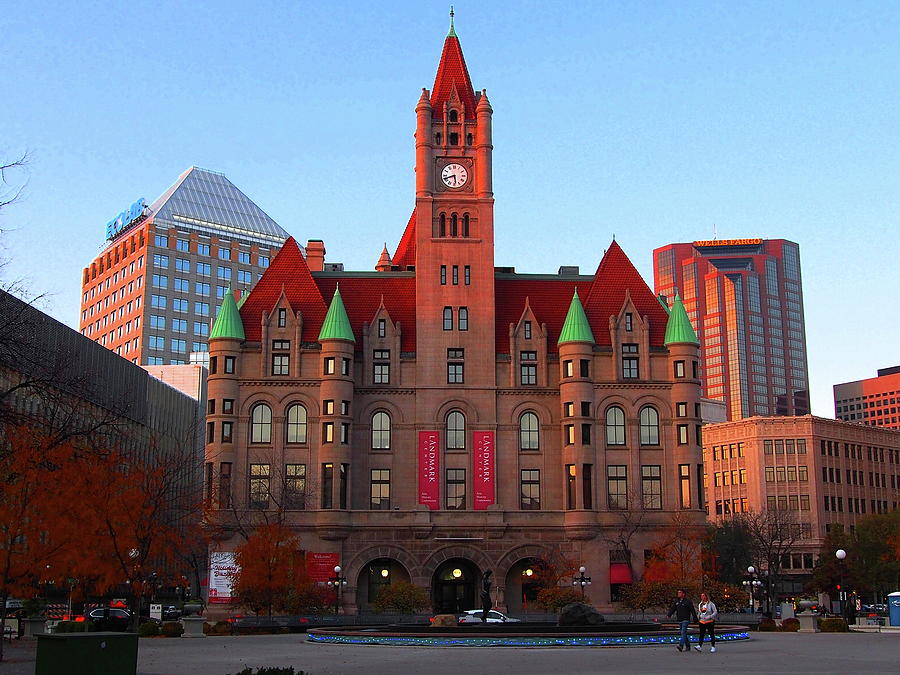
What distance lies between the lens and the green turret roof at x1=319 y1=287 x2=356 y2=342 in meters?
90.8

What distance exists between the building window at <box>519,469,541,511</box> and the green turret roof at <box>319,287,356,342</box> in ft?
56.2

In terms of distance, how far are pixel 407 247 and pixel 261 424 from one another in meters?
26.5

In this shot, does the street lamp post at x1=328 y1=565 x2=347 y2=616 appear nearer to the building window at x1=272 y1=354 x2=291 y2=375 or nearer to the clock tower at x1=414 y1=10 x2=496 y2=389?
the building window at x1=272 y1=354 x2=291 y2=375

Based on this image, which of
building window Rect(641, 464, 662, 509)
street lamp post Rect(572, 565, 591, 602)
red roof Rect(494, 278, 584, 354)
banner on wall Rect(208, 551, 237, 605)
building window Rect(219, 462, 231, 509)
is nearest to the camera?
street lamp post Rect(572, 565, 591, 602)

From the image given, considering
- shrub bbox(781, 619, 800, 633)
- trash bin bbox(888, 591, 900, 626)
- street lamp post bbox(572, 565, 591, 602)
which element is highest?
street lamp post bbox(572, 565, 591, 602)

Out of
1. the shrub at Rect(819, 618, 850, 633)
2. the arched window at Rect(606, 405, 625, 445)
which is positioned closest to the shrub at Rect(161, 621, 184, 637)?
the shrub at Rect(819, 618, 850, 633)

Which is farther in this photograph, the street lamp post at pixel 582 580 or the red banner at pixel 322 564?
the red banner at pixel 322 564

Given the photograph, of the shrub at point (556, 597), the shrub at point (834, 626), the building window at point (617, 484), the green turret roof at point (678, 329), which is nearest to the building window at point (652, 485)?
the building window at point (617, 484)

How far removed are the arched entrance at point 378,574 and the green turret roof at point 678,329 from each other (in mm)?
27337

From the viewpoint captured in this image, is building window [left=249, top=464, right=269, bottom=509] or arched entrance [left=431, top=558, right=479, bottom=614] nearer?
building window [left=249, top=464, right=269, bottom=509]

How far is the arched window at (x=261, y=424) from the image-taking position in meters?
91.2

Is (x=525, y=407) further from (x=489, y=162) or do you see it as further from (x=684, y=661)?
(x=684, y=661)

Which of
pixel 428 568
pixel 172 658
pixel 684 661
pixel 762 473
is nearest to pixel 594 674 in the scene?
pixel 684 661

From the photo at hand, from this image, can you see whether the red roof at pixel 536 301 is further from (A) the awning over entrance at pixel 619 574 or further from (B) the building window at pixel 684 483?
(A) the awning over entrance at pixel 619 574
